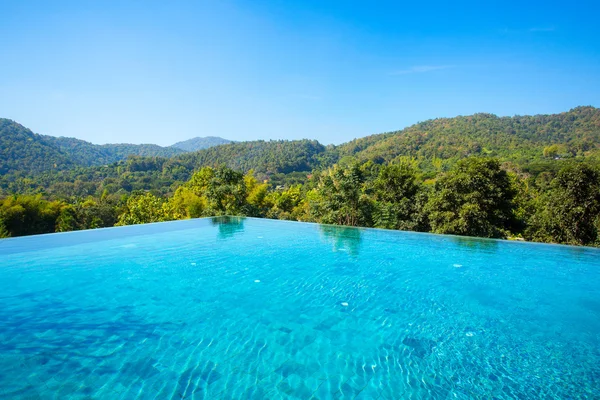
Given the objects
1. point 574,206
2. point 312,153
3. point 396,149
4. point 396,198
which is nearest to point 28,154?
point 312,153

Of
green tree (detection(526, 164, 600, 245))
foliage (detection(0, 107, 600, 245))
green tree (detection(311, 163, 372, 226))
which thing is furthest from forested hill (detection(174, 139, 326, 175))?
green tree (detection(526, 164, 600, 245))

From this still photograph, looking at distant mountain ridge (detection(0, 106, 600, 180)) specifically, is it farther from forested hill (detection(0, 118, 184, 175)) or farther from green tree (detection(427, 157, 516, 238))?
green tree (detection(427, 157, 516, 238))

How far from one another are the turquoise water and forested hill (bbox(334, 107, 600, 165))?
162ft

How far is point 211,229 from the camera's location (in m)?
9.28

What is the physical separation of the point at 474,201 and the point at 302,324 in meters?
8.03

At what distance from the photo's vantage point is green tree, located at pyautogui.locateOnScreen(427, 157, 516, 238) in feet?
30.4

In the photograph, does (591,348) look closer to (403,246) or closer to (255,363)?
(255,363)

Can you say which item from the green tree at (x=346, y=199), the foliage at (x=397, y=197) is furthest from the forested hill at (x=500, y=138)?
the green tree at (x=346, y=199)

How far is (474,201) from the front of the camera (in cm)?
928

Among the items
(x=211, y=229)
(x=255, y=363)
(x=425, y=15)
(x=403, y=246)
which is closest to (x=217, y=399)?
(x=255, y=363)

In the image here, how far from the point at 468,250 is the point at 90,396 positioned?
20.8 feet

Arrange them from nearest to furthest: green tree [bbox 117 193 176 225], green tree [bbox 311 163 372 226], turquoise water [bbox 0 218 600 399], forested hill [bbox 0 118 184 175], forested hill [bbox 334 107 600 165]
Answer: turquoise water [bbox 0 218 600 399]
green tree [bbox 311 163 372 226]
green tree [bbox 117 193 176 225]
forested hill [bbox 334 107 600 165]
forested hill [bbox 0 118 184 175]

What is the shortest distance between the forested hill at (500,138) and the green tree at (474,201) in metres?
42.5

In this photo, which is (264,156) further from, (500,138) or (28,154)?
(500,138)
